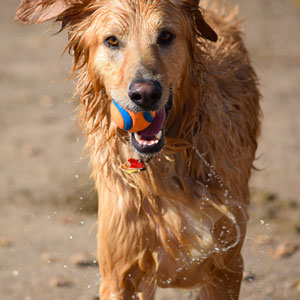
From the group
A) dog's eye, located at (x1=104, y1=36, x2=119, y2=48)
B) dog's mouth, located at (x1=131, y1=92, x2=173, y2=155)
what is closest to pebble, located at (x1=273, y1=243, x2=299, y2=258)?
dog's mouth, located at (x1=131, y1=92, x2=173, y2=155)

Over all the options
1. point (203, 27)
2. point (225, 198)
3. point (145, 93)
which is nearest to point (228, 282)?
point (225, 198)

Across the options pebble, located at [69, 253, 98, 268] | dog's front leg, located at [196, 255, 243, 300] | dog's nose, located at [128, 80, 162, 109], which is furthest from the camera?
A: pebble, located at [69, 253, 98, 268]

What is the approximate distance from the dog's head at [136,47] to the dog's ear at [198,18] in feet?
0.03

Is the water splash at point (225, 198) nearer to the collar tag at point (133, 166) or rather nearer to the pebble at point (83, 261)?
the collar tag at point (133, 166)

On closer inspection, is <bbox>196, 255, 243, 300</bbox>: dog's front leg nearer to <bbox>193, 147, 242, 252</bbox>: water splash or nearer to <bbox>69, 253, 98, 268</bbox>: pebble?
<bbox>193, 147, 242, 252</bbox>: water splash

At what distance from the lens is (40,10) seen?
12.8ft

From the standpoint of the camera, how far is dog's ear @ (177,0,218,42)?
155 inches

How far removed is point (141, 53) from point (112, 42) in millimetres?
221

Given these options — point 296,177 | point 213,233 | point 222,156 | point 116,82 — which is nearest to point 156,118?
point 116,82

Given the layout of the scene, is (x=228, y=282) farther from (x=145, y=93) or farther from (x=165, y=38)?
(x=165, y=38)

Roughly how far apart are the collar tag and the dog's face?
0.19 m

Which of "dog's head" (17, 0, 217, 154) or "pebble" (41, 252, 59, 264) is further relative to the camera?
"pebble" (41, 252, 59, 264)

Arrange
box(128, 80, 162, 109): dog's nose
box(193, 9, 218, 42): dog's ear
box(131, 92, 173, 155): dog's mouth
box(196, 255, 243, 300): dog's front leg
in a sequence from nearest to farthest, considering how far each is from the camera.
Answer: box(128, 80, 162, 109): dog's nose
box(131, 92, 173, 155): dog's mouth
box(193, 9, 218, 42): dog's ear
box(196, 255, 243, 300): dog's front leg

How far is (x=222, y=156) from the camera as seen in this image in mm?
4172
